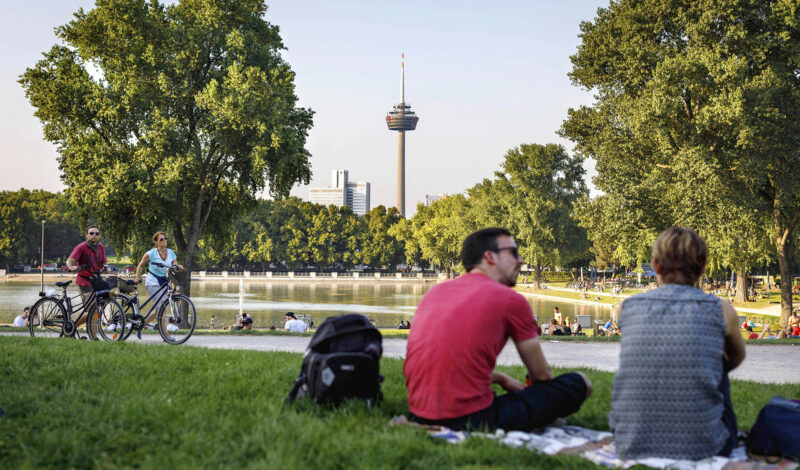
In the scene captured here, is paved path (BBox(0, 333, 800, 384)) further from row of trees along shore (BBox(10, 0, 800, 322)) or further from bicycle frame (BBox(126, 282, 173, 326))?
row of trees along shore (BBox(10, 0, 800, 322))

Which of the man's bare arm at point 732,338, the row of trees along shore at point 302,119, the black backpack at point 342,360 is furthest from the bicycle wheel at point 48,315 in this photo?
the row of trees along shore at point 302,119

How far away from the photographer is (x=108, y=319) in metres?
10.8

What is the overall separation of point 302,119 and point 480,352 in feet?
78.3

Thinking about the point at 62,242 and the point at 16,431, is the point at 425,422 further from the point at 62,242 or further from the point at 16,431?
the point at 62,242

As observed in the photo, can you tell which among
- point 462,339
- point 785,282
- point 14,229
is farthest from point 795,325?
point 14,229

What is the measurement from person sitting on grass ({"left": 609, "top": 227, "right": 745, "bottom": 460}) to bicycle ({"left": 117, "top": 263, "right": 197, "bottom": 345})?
8.06 m

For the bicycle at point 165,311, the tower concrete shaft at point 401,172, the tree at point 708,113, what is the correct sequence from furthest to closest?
1. the tower concrete shaft at point 401,172
2. the tree at point 708,113
3. the bicycle at point 165,311

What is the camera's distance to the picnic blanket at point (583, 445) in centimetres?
363

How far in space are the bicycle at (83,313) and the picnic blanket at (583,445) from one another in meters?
7.63

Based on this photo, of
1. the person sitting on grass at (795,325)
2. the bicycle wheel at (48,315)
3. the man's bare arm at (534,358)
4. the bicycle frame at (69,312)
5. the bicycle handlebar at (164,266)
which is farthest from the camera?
the person sitting on grass at (795,325)

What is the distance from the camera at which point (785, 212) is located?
23.7 metres

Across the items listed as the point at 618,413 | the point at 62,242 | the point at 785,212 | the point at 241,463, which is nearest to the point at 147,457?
the point at 241,463

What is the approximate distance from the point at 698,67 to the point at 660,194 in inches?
163

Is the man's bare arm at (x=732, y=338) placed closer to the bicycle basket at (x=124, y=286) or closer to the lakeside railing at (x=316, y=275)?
the bicycle basket at (x=124, y=286)
